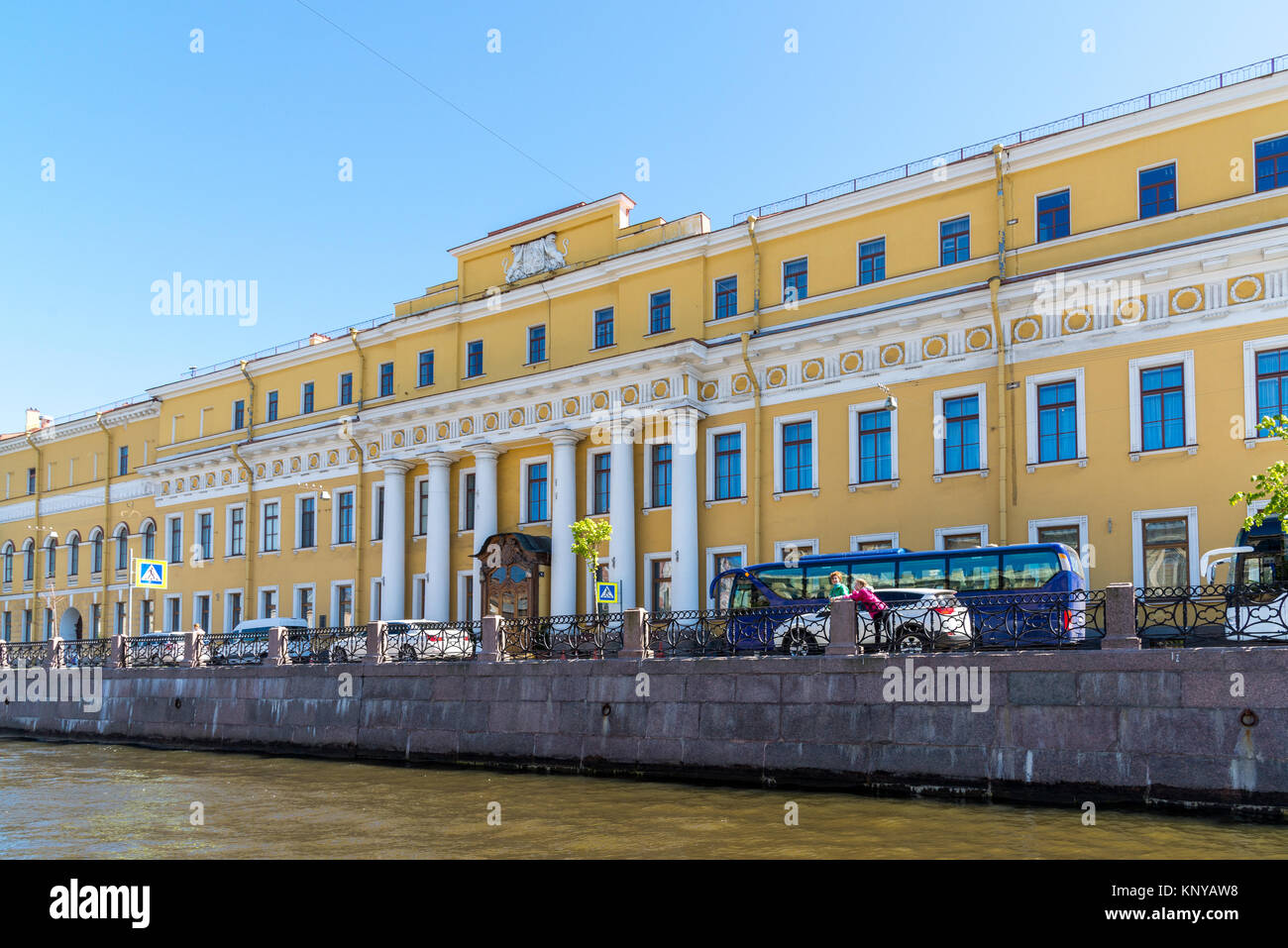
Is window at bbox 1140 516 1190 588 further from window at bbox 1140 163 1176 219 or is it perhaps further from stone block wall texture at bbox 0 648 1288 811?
stone block wall texture at bbox 0 648 1288 811

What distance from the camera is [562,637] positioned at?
19.0 meters

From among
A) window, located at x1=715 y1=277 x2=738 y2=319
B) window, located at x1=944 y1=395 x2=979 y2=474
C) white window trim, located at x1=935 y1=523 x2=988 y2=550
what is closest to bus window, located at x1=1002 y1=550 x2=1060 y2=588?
white window trim, located at x1=935 y1=523 x2=988 y2=550

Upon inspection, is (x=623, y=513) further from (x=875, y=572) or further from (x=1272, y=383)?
(x=1272, y=383)

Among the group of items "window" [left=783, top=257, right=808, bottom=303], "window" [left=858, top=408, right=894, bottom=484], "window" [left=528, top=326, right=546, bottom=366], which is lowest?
"window" [left=858, top=408, right=894, bottom=484]

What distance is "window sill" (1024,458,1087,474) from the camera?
68.8 feet

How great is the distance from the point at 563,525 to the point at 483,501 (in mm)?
2799

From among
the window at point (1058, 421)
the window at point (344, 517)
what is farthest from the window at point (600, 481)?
the window at point (1058, 421)

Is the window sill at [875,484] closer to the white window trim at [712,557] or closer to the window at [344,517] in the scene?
the white window trim at [712,557]

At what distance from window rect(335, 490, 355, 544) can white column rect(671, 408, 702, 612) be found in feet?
38.4

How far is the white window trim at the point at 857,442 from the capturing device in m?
23.3

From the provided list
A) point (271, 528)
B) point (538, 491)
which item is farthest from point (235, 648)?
point (271, 528)
